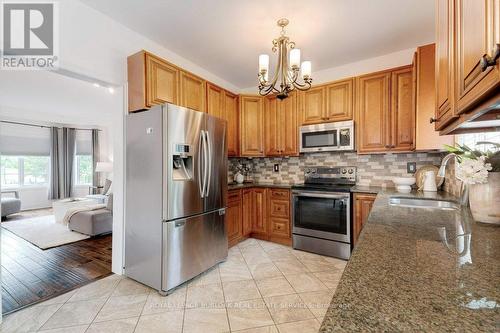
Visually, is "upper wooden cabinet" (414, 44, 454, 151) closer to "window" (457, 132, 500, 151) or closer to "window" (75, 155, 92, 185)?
"window" (457, 132, 500, 151)

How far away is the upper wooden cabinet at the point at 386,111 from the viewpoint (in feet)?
8.59

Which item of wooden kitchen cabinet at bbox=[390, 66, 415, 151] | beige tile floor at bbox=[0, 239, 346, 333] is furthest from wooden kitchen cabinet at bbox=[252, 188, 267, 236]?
wooden kitchen cabinet at bbox=[390, 66, 415, 151]

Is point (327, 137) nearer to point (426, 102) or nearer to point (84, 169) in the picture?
point (426, 102)

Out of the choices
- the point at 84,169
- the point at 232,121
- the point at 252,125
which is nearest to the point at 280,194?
the point at 252,125

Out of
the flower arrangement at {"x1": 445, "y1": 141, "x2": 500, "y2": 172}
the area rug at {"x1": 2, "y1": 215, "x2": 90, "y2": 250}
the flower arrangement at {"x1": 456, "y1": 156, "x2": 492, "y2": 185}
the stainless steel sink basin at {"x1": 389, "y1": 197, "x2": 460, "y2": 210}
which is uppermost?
the flower arrangement at {"x1": 445, "y1": 141, "x2": 500, "y2": 172}

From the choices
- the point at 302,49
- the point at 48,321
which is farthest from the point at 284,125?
the point at 48,321

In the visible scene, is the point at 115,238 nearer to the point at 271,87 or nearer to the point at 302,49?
the point at 271,87

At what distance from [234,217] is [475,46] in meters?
2.93

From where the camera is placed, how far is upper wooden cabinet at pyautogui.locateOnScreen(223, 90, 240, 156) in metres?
3.39

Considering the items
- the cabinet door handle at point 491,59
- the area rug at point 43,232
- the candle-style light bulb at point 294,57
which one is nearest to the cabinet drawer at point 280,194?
the candle-style light bulb at point 294,57

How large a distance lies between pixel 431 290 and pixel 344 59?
3228 millimetres

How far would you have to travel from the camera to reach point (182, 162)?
2279 mm

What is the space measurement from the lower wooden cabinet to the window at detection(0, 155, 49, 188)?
6724mm

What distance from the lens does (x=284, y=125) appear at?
3.48 meters
